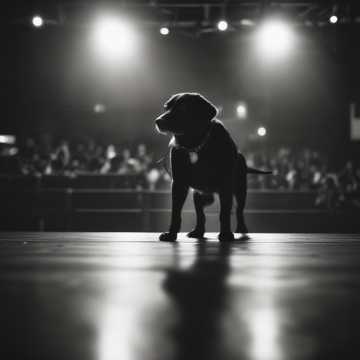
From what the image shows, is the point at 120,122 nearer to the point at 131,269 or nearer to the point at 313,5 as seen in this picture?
the point at 313,5

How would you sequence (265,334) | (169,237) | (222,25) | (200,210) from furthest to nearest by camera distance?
(222,25) → (200,210) → (169,237) → (265,334)

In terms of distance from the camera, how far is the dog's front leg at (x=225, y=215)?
223 centimetres

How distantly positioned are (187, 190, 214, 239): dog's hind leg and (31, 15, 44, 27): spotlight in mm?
5509

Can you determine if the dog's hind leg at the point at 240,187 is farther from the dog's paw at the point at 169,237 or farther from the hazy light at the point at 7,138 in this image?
the hazy light at the point at 7,138

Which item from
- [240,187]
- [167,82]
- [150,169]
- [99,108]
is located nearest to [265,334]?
[240,187]

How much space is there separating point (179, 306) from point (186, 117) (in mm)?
1471

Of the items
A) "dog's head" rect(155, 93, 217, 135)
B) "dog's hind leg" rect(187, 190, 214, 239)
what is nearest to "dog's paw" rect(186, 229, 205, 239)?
"dog's hind leg" rect(187, 190, 214, 239)

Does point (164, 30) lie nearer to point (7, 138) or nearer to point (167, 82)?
point (167, 82)

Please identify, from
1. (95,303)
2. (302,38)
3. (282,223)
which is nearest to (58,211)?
(282,223)

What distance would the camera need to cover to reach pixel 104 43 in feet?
25.3

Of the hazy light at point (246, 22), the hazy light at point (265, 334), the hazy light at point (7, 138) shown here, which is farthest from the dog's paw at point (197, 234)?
the hazy light at point (7, 138)

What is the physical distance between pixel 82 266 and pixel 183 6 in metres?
6.36

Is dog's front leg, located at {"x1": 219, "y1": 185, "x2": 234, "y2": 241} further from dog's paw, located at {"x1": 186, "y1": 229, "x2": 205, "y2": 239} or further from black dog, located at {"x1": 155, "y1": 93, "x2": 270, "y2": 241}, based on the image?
dog's paw, located at {"x1": 186, "y1": 229, "x2": 205, "y2": 239}

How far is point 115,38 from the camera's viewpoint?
7.61 m
